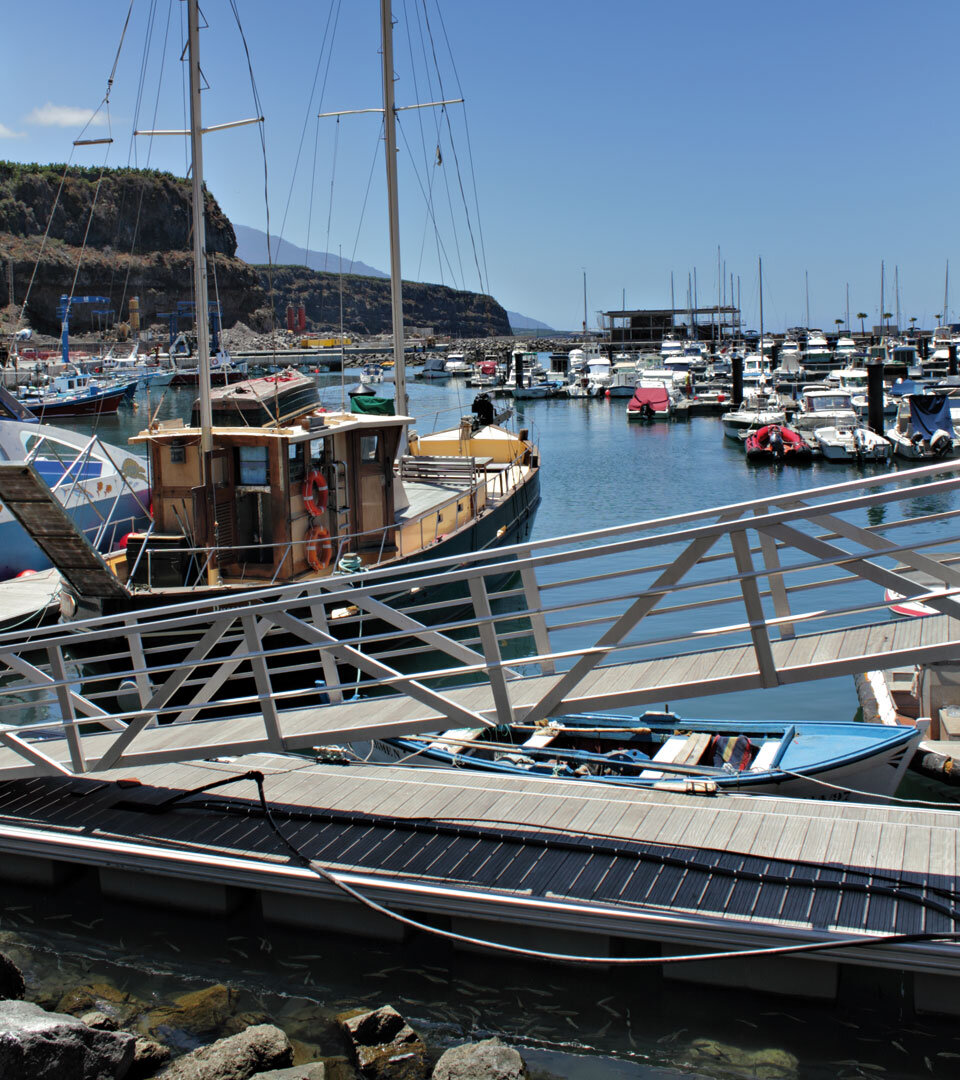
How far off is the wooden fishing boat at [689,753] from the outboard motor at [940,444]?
34539 millimetres

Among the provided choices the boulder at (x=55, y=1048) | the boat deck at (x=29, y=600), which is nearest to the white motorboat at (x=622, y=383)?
the boat deck at (x=29, y=600)

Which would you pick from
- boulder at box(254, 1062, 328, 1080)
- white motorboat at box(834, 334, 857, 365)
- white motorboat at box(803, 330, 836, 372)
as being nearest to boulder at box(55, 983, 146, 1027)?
boulder at box(254, 1062, 328, 1080)

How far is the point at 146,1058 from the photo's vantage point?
650 cm

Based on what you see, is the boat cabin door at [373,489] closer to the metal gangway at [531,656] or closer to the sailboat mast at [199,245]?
the sailboat mast at [199,245]

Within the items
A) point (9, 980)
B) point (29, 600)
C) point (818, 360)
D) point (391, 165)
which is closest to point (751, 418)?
point (391, 165)

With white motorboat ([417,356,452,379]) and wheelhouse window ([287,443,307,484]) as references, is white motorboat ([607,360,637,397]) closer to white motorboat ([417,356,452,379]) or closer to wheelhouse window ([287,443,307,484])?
white motorboat ([417,356,452,379])

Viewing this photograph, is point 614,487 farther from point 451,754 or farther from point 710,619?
point 451,754

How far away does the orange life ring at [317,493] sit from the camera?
15.4 meters

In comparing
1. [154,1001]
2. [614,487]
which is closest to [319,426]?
[154,1001]

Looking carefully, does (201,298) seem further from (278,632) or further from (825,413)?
(825,413)

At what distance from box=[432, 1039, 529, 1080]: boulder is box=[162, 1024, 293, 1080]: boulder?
0.99 meters

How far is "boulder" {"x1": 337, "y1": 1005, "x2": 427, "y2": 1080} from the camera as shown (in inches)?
257

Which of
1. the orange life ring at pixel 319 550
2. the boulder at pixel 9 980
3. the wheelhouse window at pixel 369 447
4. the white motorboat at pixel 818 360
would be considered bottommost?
the boulder at pixel 9 980

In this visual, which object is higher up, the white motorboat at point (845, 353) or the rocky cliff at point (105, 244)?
the rocky cliff at point (105, 244)
